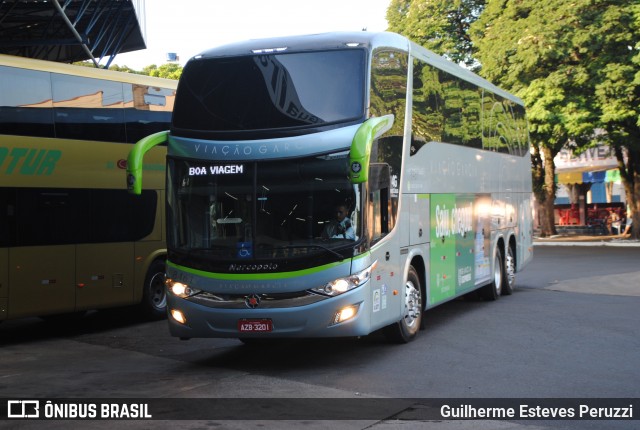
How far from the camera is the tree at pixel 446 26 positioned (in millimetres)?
38688

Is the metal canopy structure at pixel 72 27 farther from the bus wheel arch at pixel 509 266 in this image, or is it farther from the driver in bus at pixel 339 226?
the driver in bus at pixel 339 226

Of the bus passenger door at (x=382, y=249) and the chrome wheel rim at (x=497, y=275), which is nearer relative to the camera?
the bus passenger door at (x=382, y=249)

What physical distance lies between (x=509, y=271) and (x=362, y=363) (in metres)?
8.63

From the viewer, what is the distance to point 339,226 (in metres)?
9.93

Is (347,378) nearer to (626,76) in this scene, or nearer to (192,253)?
(192,253)

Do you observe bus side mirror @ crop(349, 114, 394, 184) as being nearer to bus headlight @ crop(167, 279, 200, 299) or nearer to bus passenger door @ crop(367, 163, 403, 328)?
bus passenger door @ crop(367, 163, 403, 328)

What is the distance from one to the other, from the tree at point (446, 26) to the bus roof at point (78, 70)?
24038 millimetres

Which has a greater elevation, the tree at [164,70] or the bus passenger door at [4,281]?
the tree at [164,70]

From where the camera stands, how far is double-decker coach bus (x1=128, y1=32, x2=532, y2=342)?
32.2 ft

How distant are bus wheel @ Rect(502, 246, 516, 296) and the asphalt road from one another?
187cm

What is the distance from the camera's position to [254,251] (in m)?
9.91

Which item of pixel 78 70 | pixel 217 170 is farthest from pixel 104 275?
pixel 217 170

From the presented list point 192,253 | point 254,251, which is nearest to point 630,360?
point 254,251

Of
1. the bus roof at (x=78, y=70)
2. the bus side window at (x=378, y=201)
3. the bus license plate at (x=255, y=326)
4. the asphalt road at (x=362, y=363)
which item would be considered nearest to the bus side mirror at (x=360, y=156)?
the bus side window at (x=378, y=201)
